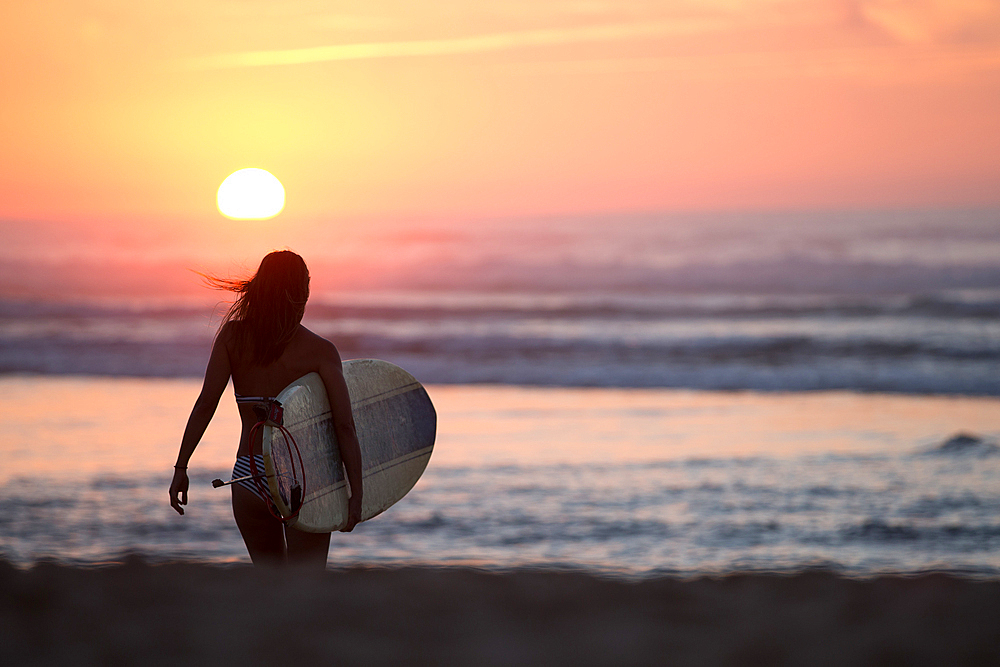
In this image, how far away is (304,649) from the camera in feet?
10.5

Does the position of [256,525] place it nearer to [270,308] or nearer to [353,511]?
[353,511]

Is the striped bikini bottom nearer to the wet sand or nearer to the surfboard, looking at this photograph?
the surfboard

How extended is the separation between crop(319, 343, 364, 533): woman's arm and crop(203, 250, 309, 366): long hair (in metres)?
0.16

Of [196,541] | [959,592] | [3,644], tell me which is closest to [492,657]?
[3,644]

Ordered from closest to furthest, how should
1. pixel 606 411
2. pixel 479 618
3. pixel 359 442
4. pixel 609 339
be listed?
pixel 359 442 → pixel 479 618 → pixel 606 411 → pixel 609 339

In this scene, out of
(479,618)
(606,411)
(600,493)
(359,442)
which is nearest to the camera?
(359,442)

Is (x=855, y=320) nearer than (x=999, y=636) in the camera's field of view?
No

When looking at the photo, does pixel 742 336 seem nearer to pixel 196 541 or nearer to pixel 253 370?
pixel 196 541

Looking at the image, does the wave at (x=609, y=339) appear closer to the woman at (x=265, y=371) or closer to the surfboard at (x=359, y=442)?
the surfboard at (x=359, y=442)

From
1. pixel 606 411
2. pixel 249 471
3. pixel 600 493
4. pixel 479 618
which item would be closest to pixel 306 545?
pixel 249 471

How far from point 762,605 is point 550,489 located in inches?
119

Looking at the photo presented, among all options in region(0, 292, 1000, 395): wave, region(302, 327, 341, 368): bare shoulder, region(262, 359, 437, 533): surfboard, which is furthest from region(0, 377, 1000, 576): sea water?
region(0, 292, 1000, 395): wave

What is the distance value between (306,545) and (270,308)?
0.79 meters

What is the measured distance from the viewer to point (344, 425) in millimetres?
2920
